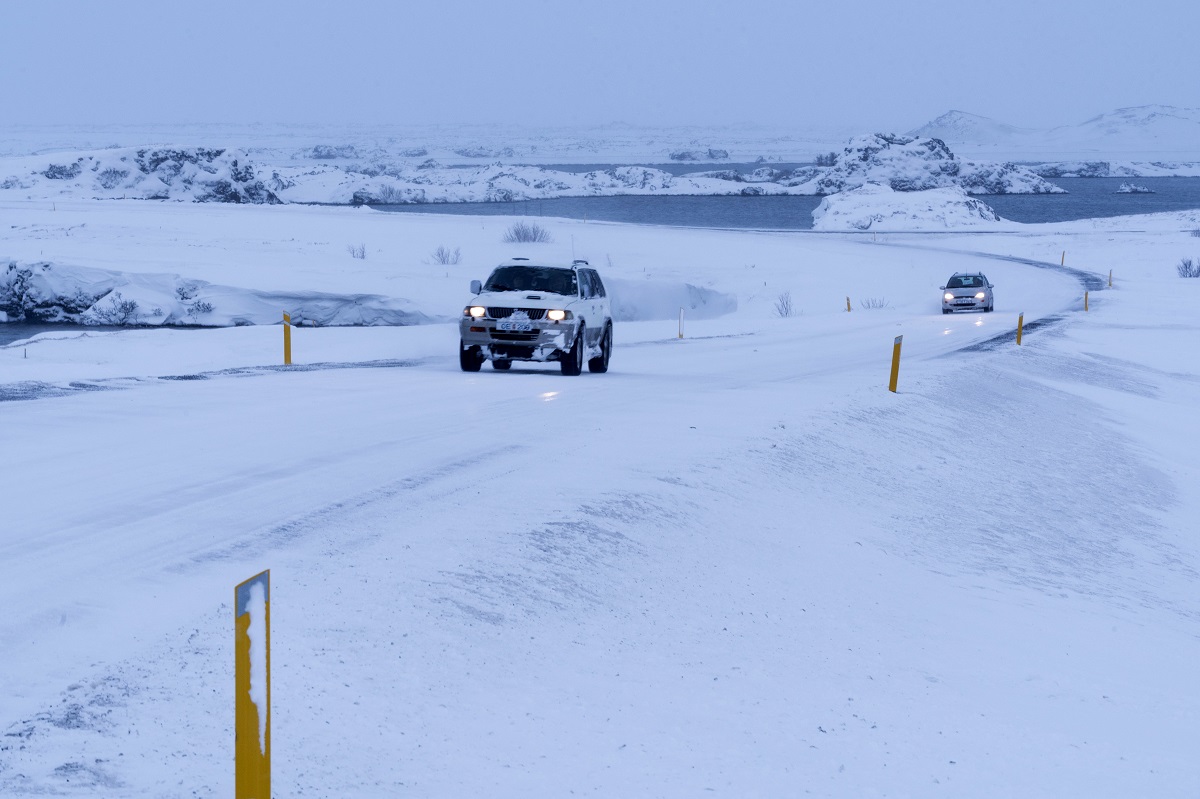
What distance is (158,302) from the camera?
128 feet

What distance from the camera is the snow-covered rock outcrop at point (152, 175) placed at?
4761 inches

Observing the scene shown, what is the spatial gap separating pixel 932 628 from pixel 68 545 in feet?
20.3

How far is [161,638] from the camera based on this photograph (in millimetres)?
6586

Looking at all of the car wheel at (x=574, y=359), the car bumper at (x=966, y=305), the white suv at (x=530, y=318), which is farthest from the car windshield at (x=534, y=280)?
the car bumper at (x=966, y=305)

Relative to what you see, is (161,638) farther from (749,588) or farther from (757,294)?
(757,294)

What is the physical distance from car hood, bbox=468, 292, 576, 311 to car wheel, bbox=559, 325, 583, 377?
0.60m

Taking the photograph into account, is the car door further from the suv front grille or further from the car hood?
the suv front grille

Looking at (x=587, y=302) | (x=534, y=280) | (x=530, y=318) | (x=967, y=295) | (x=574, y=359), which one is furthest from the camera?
→ (x=967, y=295)

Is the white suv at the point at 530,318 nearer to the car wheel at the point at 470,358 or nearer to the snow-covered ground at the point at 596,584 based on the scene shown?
the car wheel at the point at 470,358

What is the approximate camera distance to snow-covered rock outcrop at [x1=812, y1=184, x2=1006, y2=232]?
11644 cm

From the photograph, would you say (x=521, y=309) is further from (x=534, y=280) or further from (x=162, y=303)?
(x=162, y=303)

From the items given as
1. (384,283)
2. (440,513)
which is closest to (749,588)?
(440,513)

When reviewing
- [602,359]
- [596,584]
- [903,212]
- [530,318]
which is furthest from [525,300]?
[903,212]

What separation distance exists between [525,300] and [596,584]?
11.4 m
